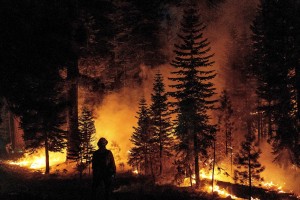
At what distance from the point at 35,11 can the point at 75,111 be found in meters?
16.5

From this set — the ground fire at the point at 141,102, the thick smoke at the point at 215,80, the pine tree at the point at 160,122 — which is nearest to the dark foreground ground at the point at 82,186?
the ground fire at the point at 141,102

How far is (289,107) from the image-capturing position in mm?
30000

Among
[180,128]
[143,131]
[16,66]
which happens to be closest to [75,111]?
[143,131]

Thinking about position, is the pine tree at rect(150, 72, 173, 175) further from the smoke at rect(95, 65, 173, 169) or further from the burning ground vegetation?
the smoke at rect(95, 65, 173, 169)

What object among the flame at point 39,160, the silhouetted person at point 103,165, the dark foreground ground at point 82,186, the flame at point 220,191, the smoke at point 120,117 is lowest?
the flame at point 220,191

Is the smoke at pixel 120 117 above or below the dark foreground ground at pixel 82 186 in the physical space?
above

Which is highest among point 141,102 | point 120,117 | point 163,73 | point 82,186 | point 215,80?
point 163,73

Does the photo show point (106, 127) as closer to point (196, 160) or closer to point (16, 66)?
point (196, 160)

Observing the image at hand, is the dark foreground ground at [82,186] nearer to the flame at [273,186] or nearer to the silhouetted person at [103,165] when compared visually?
the flame at [273,186]

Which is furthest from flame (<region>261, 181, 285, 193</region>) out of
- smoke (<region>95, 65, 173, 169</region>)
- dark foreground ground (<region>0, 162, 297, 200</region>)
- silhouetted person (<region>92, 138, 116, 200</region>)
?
silhouetted person (<region>92, 138, 116, 200</region>)

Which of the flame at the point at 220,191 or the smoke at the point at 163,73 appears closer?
the flame at the point at 220,191

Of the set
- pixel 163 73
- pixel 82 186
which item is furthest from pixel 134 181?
pixel 163 73

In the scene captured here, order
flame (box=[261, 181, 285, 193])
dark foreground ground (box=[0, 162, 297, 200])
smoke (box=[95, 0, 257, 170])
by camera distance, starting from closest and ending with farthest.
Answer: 1. dark foreground ground (box=[0, 162, 297, 200])
2. flame (box=[261, 181, 285, 193])
3. smoke (box=[95, 0, 257, 170])

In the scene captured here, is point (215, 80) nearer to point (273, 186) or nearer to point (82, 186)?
point (273, 186)
